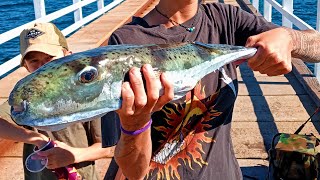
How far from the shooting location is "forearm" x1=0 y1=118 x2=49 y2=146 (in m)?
2.91

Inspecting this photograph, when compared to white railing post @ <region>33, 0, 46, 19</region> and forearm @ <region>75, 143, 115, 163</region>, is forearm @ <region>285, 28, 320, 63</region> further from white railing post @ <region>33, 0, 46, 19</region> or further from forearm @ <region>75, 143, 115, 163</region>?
white railing post @ <region>33, 0, 46, 19</region>

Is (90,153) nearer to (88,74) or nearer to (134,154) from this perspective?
(134,154)

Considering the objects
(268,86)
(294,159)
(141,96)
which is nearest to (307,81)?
(268,86)

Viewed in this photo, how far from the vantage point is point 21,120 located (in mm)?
1590

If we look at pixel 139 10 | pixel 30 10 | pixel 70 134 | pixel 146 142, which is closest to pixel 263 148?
pixel 70 134

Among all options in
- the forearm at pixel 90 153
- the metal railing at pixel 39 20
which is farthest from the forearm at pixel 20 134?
the metal railing at pixel 39 20

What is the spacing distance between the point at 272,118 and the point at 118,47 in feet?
13.4

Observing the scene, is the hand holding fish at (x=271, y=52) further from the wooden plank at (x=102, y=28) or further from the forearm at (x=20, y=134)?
the wooden plank at (x=102, y=28)

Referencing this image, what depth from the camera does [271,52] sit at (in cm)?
219

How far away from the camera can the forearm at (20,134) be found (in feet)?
9.55

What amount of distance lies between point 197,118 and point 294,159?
6.37ft

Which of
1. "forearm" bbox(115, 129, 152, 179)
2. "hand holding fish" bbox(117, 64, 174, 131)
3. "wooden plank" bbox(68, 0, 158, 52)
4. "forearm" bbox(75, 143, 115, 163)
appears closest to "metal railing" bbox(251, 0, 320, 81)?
"wooden plank" bbox(68, 0, 158, 52)

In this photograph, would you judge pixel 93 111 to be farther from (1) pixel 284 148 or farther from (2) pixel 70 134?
(1) pixel 284 148

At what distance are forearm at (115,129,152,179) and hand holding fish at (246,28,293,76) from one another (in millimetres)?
569
